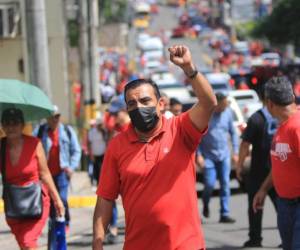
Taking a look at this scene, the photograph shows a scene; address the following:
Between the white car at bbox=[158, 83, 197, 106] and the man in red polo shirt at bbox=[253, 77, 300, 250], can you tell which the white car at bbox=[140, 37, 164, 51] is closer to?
the white car at bbox=[158, 83, 197, 106]

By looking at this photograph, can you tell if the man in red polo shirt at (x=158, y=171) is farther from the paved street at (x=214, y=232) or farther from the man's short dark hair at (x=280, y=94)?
the paved street at (x=214, y=232)

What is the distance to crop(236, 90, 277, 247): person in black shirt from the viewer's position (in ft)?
31.6

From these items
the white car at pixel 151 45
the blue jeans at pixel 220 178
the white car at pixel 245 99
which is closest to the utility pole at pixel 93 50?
the white car at pixel 245 99

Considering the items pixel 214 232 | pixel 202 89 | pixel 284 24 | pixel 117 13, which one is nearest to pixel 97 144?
pixel 214 232

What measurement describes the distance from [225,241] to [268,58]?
55.5 meters

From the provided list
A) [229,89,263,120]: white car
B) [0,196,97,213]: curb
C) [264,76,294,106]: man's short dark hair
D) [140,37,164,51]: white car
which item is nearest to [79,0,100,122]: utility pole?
[229,89,263,120]: white car

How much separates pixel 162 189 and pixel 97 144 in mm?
7975

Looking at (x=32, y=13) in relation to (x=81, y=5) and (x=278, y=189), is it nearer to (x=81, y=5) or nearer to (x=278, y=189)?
(x=278, y=189)

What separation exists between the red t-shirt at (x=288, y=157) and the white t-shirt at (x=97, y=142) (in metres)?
5.98

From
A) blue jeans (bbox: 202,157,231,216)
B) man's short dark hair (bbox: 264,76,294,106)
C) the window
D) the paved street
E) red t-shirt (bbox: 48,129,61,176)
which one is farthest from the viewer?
the window

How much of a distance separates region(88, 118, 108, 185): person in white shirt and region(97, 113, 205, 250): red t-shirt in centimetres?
697

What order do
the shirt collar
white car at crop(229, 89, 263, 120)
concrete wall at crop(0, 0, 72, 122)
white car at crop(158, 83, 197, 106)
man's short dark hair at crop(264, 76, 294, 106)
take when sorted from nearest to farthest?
the shirt collar < man's short dark hair at crop(264, 76, 294, 106) < white car at crop(229, 89, 263, 120) < concrete wall at crop(0, 0, 72, 122) < white car at crop(158, 83, 197, 106)

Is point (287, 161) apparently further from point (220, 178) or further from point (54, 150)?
point (220, 178)

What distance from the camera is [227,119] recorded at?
12445 mm
